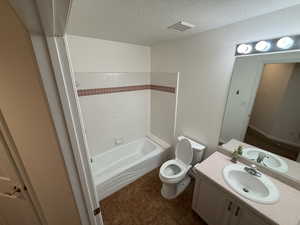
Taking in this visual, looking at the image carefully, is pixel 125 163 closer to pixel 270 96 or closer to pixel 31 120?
pixel 31 120

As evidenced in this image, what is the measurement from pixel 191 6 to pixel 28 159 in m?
1.62

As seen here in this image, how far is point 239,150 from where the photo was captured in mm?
1529

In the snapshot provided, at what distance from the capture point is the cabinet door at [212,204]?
1.27 metres

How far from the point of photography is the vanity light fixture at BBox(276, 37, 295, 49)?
1.15m

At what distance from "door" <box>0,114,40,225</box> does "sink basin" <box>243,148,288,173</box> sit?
2.15 meters

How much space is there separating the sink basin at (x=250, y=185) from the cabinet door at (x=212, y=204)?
160mm

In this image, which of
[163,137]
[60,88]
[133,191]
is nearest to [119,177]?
[133,191]

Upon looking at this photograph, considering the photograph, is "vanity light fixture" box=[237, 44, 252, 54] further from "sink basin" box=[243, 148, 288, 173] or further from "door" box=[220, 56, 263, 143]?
"sink basin" box=[243, 148, 288, 173]

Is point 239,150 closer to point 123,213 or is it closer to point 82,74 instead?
point 123,213

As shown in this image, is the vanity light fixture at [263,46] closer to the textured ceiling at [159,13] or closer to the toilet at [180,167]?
the textured ceiling at [159,13]

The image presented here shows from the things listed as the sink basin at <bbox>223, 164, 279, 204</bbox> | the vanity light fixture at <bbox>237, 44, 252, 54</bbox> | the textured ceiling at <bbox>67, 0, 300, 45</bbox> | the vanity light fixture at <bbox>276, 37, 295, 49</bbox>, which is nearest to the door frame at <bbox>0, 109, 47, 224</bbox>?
the textured ceiling at <bbox>67, 0, 300, 45</bbox>

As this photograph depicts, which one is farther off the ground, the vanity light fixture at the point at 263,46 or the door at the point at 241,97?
the vanity light fixture at the point at 263,46

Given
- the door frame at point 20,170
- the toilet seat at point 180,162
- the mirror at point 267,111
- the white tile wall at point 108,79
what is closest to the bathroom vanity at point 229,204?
the mirror at point 267,111

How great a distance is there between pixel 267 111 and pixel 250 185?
2.74 ft
